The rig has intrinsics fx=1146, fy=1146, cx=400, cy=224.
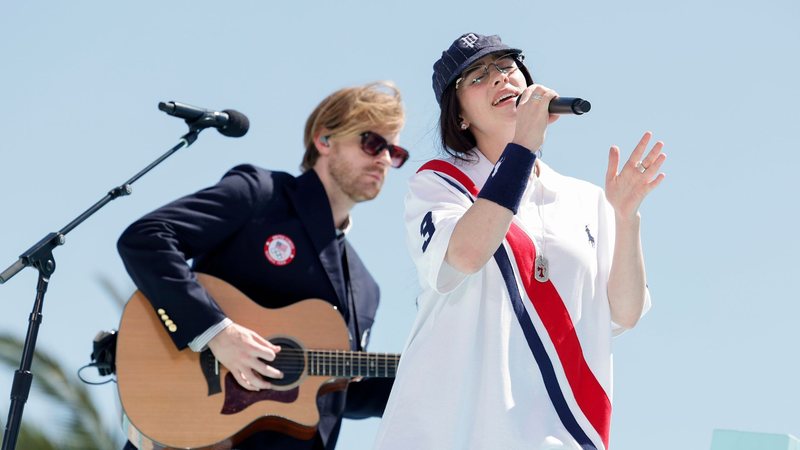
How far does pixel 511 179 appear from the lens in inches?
108

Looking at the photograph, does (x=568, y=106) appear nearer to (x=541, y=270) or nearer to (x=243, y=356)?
(x=541, y=270)

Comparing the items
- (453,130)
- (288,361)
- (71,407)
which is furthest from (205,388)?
(71,407)

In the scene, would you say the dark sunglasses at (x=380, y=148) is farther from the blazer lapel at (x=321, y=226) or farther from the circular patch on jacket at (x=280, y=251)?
the circular patch on jacket at (x=280, y=251)

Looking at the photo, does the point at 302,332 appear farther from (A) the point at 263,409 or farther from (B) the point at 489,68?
(B) the point at 489,68

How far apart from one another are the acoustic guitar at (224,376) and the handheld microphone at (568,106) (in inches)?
89.1

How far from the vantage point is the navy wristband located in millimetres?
2736

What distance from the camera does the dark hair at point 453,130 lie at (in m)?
3.17

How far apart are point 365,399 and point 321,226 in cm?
79

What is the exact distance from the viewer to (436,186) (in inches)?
119

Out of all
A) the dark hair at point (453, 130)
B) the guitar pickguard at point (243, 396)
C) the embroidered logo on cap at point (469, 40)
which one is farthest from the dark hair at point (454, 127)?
the guitar pickguard at point (243, 396)

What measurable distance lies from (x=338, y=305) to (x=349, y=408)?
468 millimetres

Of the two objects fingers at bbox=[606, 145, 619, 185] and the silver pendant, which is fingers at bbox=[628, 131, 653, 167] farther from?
the silver pendant

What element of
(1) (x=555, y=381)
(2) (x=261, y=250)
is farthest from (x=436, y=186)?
(2) (x=261, y=250)

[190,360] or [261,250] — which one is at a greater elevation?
[261,250]
